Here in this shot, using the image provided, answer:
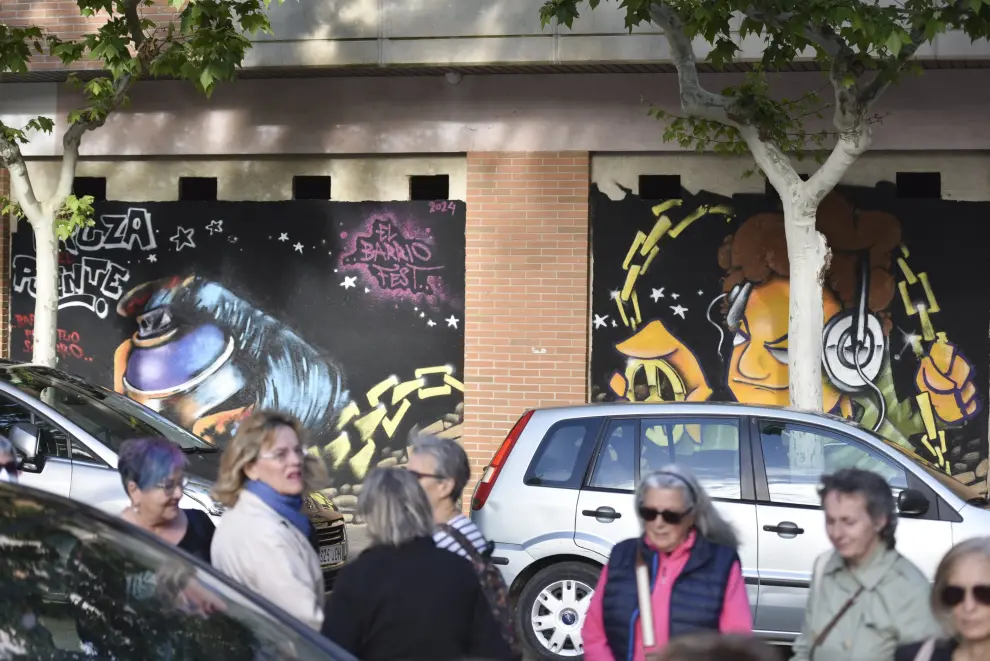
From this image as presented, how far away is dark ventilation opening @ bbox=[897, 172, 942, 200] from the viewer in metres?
12.7

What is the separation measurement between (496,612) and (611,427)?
414cm

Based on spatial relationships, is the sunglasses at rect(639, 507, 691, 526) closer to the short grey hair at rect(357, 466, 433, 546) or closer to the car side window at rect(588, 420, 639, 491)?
the short grey hair at rect(357, 466, 433, 546)

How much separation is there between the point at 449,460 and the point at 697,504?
1.01 meters

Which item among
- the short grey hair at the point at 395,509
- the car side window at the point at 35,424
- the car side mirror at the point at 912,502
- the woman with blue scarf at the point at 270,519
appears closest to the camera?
the short grey hair at the point at 395,509

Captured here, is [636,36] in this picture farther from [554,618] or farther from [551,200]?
[554,618]

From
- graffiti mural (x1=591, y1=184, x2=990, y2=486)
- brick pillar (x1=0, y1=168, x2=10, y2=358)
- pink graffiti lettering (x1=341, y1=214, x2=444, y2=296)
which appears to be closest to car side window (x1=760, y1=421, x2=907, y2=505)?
graffiti mural (x1=591, y1=184, x2=990, y2=486)

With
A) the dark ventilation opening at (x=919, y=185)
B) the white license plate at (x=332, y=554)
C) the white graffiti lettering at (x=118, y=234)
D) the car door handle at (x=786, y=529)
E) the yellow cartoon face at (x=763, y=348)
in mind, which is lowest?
the white license plate at (x=332, y=554)

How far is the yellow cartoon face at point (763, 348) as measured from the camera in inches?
501

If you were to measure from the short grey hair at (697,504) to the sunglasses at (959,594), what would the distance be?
3.01 feet

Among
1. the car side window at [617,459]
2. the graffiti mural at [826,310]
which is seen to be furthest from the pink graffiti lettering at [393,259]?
the car side window at [617,459]

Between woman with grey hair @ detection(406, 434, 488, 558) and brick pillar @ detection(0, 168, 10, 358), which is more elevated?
brick pillar @ detection(0, 168, 10, 358)

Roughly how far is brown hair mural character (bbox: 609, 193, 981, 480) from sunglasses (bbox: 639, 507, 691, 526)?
26.5ft

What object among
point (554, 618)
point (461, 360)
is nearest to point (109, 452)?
point (554, 618)

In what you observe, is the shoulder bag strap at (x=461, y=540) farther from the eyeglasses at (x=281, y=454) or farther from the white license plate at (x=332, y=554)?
the white license plate at (x=332, y=554)
